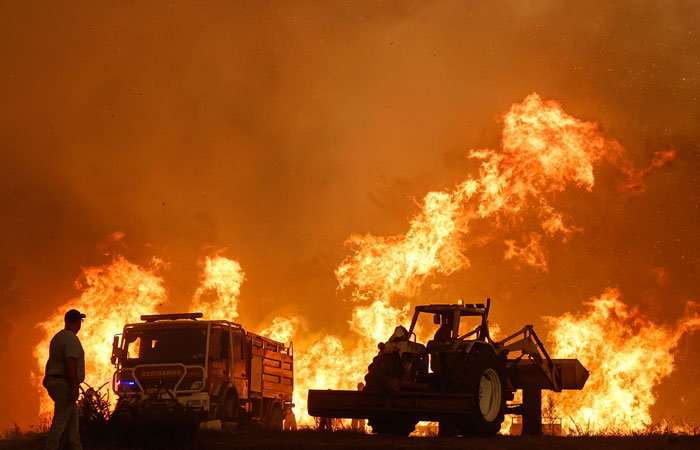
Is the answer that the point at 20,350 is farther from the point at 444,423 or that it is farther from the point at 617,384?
the point at 444,423

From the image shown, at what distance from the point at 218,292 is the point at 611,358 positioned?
18086mm

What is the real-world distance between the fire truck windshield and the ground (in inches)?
166

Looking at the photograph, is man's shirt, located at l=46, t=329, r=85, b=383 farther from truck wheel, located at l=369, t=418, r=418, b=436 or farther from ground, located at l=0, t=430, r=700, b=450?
truck wheel, located at l=369, t=418, r=418, b=436

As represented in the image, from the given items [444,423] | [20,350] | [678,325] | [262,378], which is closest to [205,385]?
[262,378]

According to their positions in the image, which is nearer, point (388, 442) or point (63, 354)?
point (63, 354)

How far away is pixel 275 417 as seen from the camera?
930 inches

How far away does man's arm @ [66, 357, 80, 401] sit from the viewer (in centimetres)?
1114

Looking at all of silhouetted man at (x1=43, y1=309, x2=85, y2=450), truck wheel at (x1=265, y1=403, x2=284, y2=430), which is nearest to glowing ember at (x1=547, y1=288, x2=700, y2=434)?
truck wheel at (x1=265, y1=403, x2=284, y2=430)

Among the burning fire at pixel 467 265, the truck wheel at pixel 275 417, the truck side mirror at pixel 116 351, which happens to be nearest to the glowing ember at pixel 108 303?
the burning fire at pixel 467 265

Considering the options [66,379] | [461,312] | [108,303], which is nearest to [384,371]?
[461,312]

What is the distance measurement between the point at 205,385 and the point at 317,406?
434 cm

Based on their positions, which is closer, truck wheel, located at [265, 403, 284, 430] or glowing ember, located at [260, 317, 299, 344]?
truck wheel, located at [265, 403, 284, 430]

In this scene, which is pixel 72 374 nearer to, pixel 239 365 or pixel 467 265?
pixel 239 365

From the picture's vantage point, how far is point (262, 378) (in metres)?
22.8
